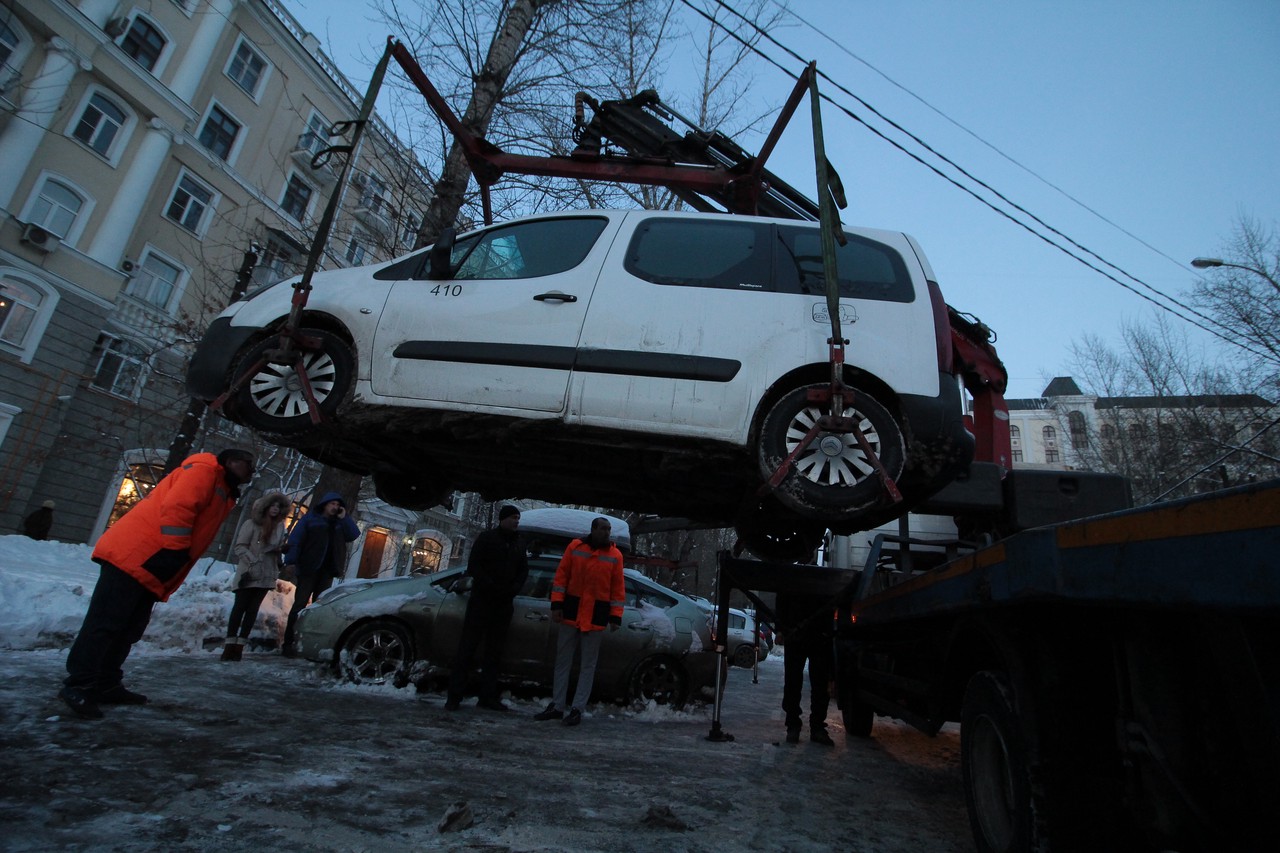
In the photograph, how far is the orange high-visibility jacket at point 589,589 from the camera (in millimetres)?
5473

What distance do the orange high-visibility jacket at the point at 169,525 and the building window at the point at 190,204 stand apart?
67.7 ft

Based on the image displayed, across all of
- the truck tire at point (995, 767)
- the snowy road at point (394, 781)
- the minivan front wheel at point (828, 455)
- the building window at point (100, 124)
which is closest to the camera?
the truck tire at point (995, 767)

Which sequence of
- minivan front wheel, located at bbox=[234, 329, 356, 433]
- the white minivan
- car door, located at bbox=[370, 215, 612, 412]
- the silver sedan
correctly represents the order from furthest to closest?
the silver sedan → minivan front wheel, located at bbox=[234, 329, 356, 433] → car door, located at bbox=[370, 215, 612, 412] → the white minivan

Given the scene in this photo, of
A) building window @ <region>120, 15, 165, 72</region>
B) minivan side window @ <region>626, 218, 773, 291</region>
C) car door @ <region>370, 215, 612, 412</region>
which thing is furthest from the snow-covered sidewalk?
building window @ <region>120, 15, 165, 72</region>

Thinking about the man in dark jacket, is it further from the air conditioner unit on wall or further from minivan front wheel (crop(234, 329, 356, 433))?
the air conditioner unit on wall

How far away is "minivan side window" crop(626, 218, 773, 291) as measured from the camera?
3.46 meters

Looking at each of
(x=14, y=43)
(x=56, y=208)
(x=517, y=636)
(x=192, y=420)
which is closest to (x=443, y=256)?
(x=517, y=636)

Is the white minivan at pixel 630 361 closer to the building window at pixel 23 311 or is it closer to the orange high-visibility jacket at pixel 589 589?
the orange high-visibility jacket at pixel 589 589

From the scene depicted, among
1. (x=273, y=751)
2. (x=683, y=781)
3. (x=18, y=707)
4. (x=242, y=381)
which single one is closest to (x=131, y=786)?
(x=273, y=751)

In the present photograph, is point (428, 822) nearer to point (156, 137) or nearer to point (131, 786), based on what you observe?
point (131, 786)

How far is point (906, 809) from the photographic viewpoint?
3.44 metres

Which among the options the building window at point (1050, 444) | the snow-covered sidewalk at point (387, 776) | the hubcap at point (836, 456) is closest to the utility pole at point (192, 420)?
the snow-covered sidewalk at point (387, 776)

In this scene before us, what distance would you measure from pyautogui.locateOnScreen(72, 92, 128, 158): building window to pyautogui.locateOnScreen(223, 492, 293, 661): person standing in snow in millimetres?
17852

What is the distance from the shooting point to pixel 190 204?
67.0ft
